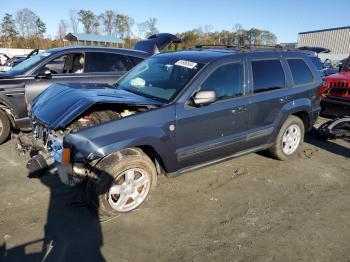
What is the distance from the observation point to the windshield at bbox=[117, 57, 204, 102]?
422cm

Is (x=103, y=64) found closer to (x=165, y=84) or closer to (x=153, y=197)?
(x=165, y=84)

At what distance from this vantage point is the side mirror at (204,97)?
3939mm

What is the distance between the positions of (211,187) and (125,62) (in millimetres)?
3929

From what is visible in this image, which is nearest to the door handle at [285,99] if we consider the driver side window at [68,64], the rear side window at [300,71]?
the rear side window at [300,71]

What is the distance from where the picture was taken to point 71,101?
3.92m

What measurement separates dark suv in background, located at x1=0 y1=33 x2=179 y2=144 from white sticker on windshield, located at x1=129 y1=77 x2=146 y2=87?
2136 mm

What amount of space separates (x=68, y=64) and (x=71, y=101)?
3.27 m

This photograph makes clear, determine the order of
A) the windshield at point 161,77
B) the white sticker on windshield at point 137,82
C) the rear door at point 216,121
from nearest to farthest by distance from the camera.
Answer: the rear door at point 216,121, the windshield at point 161,77, the white sticker on windshield at point 137,82

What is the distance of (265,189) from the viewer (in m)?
4.67

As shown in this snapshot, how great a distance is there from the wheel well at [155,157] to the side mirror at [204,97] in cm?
79

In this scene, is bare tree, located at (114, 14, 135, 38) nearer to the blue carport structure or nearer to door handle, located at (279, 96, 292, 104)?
the blue carport structure

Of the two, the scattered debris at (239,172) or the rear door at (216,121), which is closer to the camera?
the rear door at (216,121)

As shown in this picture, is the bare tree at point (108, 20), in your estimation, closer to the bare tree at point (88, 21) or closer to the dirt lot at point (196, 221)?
the bare tree at point (88, 21)

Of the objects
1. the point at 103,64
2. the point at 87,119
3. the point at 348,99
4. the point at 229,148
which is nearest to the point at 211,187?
the point at 229,148
